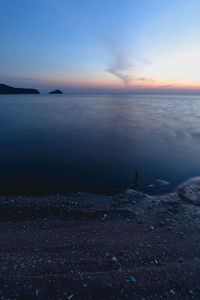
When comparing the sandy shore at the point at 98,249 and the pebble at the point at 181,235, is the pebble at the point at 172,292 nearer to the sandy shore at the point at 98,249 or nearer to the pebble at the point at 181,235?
the sandy shore at the point at 98,249

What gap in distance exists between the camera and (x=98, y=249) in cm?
477

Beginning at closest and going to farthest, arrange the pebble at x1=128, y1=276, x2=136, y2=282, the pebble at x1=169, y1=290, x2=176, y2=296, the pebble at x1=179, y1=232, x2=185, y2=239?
the pebble at x1=169, y1=290, x2=176, y2=296 → the pebble at x1=128, y1=276, x2=136, y2=282 → the pebble at x1=179, y1=232, x2=185, y2=239

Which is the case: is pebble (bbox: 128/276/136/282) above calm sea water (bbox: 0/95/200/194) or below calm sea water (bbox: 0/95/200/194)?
above

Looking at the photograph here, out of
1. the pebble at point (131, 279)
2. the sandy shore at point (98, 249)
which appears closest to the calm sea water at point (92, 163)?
the sandy shore at point (98, 249)

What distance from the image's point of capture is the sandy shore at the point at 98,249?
3691 millimetres

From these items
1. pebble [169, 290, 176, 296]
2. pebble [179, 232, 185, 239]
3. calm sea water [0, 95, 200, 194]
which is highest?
pebble [169, 290, 176, 296]

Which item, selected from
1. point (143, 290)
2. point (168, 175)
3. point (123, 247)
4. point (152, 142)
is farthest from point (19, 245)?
point (152, 142)

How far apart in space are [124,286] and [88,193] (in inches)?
207

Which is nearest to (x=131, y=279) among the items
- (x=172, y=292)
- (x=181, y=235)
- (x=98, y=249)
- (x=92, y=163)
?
(x=172, y=292)

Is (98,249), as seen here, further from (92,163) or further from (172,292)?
(92,163)

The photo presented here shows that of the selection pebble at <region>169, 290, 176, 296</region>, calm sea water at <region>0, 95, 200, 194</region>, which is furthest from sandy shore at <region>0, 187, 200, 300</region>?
calm sea water at <region>0, 95, 200, 194</region>

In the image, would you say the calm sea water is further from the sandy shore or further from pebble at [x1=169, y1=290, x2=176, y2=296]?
pebble at [x1=169, y1=290, x2=176, y2=296]

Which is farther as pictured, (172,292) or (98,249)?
(98,249)

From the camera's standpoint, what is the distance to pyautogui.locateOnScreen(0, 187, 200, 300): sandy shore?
369cm
